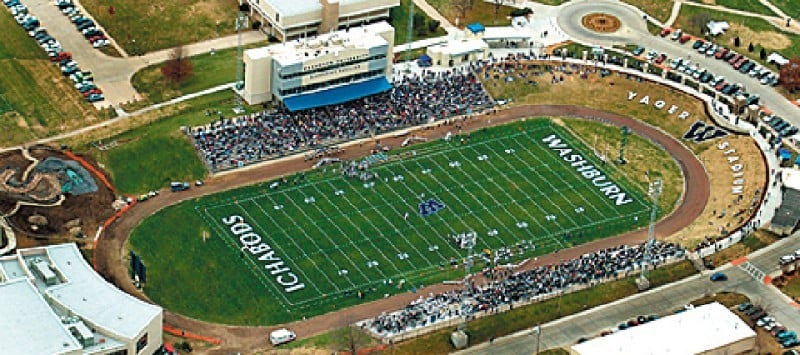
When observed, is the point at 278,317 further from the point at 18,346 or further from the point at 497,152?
the point at 497,152

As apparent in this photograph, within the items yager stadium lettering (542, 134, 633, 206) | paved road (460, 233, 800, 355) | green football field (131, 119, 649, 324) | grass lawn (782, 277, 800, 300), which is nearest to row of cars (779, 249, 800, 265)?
paved road (460, 233, 800, 355)


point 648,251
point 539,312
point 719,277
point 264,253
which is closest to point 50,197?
point 264,253

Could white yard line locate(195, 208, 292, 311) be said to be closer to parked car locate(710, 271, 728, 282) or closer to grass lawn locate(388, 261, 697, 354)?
grass lawn locate(388, 261, 697, 354)

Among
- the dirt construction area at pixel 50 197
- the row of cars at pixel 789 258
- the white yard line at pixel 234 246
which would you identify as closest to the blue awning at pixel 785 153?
the row of cars at pixel 789 258

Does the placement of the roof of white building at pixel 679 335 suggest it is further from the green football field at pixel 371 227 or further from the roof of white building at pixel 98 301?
the roof of white building at pixel 98 301

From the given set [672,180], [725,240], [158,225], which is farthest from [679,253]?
[158,225]

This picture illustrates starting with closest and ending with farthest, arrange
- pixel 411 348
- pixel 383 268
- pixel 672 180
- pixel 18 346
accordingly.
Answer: pixel 18 346, pixel 411 348, pixel 383 268, pixel 672 180
